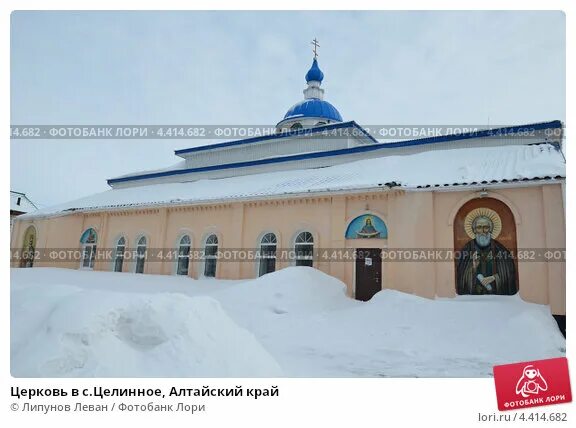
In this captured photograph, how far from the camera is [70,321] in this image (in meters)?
5.20

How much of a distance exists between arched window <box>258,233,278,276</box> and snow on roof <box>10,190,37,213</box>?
24742 millimetres

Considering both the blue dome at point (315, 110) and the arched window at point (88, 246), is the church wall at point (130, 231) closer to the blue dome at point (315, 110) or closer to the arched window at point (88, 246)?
the arched window at point (88, 246)

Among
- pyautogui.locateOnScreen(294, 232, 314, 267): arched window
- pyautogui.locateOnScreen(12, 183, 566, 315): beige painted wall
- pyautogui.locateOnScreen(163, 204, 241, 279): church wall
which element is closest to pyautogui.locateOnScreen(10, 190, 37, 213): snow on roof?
pyautogui.locateOnScreen(12, 183, 566, 315): beige painted wall

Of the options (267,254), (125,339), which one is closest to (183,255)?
(267,254)

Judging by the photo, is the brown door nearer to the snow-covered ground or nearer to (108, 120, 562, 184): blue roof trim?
the snow-covered ground

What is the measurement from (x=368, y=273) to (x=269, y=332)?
482cm

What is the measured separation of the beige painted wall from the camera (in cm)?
1114

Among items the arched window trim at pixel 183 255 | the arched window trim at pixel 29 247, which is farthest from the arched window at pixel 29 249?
the arched window trim at pixel 183 255

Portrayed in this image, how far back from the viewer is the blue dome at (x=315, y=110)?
2395cm

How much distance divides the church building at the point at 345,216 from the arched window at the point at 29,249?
9 centimetres

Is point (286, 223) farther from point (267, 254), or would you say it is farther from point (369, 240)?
point (369, 240)

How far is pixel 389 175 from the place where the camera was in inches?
572
